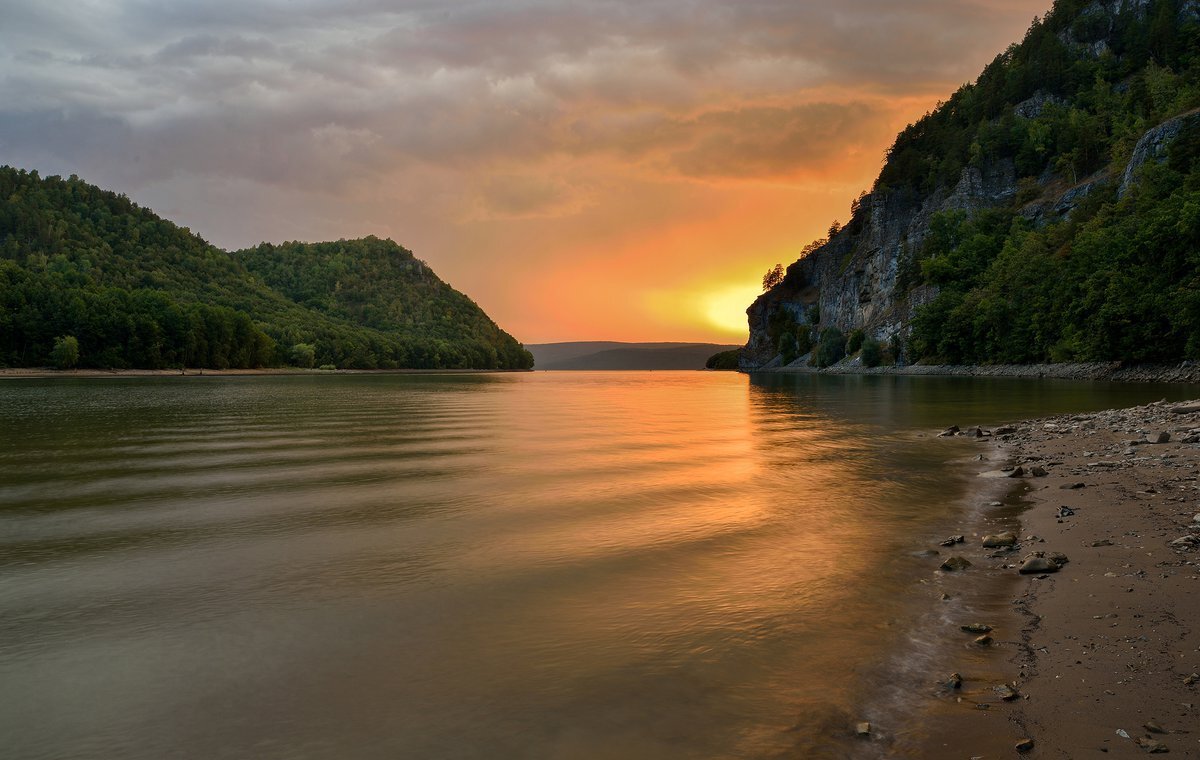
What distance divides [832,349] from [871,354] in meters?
25.1

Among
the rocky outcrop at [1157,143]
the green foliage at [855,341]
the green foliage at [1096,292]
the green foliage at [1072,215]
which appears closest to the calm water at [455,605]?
the green foliage at [1096,292]

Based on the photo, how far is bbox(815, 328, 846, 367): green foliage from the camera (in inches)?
6988

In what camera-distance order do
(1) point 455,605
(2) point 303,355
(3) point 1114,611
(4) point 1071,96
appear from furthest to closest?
(2) point 303,355, (4) point 1071,96, (1) point 455,605, (3) point 1114,611

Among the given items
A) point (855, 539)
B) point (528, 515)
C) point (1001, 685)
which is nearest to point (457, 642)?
point (1001, 685)

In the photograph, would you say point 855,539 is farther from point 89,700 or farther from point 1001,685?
point 89,700

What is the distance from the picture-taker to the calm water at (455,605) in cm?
580

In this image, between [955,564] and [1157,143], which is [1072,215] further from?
[955,564]

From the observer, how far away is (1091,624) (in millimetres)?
7258

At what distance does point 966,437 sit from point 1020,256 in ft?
369

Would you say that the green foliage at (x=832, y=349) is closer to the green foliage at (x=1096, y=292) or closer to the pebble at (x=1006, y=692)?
the green foliage at (x=1096, y=292)

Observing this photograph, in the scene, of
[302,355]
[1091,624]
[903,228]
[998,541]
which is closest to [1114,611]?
[1091,624]

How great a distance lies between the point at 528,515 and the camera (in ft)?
47.1

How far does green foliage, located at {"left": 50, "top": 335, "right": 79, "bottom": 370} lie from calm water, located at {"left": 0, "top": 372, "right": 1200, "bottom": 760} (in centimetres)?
12884

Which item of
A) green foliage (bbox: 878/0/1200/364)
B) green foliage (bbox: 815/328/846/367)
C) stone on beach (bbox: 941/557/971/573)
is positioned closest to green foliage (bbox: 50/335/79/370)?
stone on beach (bbox: 941/557/971/573)
